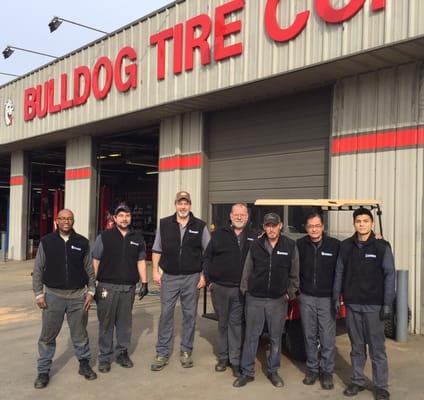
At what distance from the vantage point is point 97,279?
17.4 feet

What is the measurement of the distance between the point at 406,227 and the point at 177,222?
11.6ft

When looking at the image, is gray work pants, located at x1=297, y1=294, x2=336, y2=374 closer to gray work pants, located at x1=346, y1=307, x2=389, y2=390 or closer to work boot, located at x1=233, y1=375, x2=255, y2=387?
gray work pants, located at x1=346, y1=307, x2=389, y2=390

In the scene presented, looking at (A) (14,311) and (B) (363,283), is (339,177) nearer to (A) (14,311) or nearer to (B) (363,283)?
(B) (363,283)

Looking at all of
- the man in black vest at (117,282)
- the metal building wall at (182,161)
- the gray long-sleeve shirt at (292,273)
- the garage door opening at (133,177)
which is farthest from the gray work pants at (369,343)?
the garage door opening at (133,177)

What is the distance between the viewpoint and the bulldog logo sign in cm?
1532

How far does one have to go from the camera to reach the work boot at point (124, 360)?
5312 mm

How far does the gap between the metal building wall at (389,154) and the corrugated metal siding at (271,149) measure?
0.56 metres

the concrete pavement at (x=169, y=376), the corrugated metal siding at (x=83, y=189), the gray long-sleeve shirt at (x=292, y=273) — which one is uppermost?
the corrugated metal siding at (x=83, y=189)

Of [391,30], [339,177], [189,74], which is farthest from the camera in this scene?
[189,74]

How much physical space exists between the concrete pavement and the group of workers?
126mm

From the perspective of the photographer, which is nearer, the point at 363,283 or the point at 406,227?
the point at 363,283

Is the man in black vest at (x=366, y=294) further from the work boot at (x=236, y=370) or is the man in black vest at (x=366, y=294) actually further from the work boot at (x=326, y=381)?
the work boot at (x=236, y=370)

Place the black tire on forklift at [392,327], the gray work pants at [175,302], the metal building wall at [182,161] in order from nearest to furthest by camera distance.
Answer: the gray work pants at [175,302] < the black tire on forklift at [392,327] < the metal building wall at [182,161]

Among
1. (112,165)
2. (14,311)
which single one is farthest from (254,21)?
(112,165)
